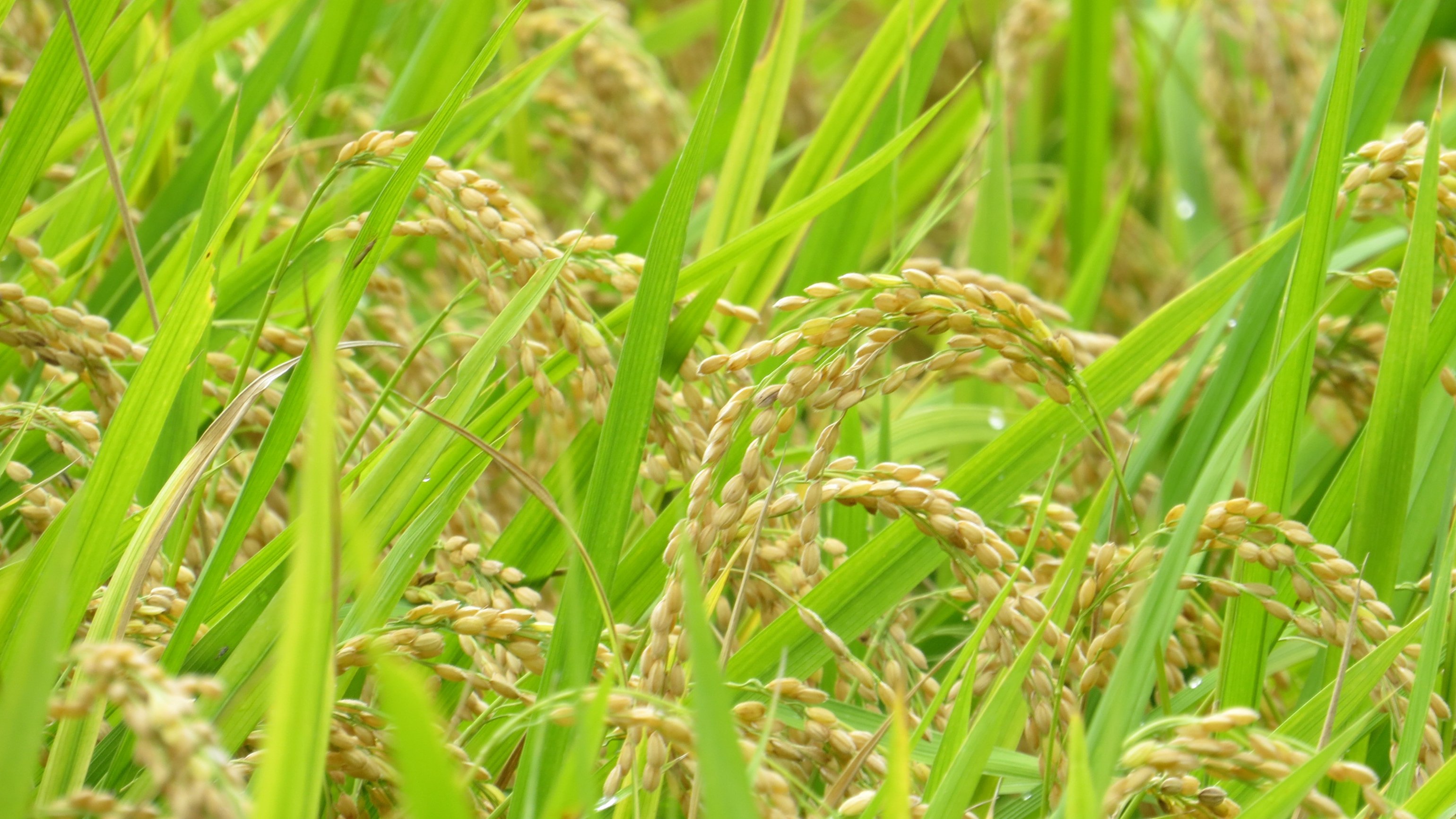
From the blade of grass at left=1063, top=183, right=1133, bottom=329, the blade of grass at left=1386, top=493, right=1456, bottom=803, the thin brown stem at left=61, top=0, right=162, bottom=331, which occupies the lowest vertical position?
the blade of grass at left=1386, top=493, right=1456, bottom=803

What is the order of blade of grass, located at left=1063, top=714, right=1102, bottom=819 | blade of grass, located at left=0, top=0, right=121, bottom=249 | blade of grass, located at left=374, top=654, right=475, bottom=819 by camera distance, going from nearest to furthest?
blade of grass, located at left=374, top=654, right=475, bottom=819 < blade of grass, located at left=1063, top=714, right=1102, bottom=819 < blade of grass, located at left=0, top=0, right=121, bottom=249

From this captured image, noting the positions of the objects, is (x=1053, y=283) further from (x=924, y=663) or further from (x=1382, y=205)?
(x=924, y=663)

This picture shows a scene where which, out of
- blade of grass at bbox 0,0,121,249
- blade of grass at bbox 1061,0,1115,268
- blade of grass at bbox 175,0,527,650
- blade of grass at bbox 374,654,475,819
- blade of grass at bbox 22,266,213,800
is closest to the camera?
blade of grass at bbox 374,654,475,819

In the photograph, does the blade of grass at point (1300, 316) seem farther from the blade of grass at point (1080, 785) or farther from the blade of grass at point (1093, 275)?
the blade of grass at point (1093, 275)

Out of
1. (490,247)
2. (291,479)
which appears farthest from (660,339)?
(291,479)

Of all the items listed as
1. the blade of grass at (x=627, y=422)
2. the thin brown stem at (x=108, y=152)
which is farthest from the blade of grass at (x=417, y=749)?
the thin brown stem at (x=108, y=152)

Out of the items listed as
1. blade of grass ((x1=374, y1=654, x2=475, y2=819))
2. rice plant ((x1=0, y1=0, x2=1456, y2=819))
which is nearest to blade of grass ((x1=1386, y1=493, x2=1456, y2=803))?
rice plant ((x1=0, y1=0, x2=1456, y2=819))

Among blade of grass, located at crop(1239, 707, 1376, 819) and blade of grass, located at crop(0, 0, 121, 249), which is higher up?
blade of grass, located at crop(0, 0, 121, 249)

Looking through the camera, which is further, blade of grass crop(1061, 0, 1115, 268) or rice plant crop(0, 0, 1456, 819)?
blade of grass crop(1061, 0, 1115, 268)

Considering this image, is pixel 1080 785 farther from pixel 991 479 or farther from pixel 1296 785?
pixel 991 479

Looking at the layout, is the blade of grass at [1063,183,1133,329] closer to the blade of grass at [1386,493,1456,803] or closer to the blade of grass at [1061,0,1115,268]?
the blade of grass at [1061,0,1115,268]

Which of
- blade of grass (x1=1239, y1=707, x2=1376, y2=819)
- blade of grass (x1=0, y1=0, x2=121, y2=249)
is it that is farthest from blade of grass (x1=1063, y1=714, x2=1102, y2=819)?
blade of grass (x1=0, y1=0, x2=121, y2=249)
